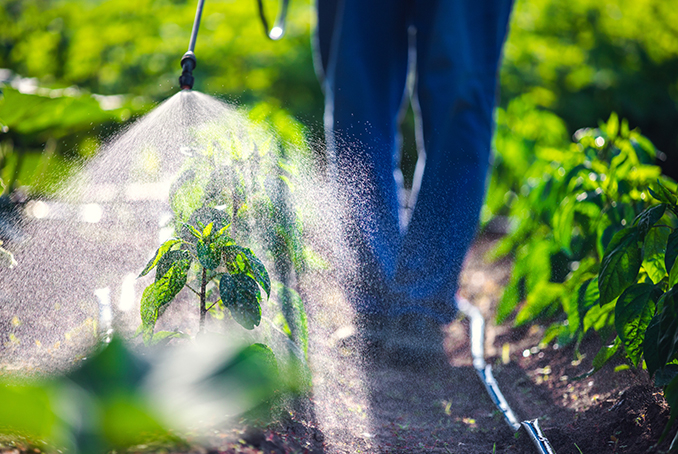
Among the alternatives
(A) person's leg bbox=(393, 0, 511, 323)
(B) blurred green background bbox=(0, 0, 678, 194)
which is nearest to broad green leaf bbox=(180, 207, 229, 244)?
(A) person's leg bbox=(393, 0, 511, 323)

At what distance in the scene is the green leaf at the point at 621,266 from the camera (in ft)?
3.70

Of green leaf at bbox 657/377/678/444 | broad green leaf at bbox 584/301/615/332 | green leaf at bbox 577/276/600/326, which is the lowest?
green leaf at bbox 657/377/678/444

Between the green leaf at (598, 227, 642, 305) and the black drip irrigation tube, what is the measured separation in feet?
1.04

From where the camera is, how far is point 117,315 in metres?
1.28

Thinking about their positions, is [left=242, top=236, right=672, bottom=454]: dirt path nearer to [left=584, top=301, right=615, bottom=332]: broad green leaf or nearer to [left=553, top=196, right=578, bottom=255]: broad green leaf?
[left=584, top=301, right=615, bottom=332]: broad green leaf

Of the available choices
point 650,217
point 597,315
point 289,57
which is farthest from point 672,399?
point 289,57

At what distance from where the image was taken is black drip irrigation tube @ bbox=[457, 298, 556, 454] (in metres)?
1.18

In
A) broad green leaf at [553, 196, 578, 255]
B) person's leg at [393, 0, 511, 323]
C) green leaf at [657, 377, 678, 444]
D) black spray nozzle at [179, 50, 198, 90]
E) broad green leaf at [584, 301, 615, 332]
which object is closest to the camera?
green leaf at [657, 377, 678, 444]

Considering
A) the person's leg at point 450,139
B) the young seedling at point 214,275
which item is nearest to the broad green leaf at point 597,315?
the person's leg at point 450,139

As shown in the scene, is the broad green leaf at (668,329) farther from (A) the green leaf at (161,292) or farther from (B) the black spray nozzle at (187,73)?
(B) the black spray nozzle at (187,73)

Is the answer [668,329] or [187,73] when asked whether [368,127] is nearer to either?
[187,73]

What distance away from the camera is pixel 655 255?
1181 mm

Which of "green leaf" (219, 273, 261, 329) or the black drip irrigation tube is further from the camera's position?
the black drip irrigation tube

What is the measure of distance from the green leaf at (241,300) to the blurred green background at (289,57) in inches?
87.2
